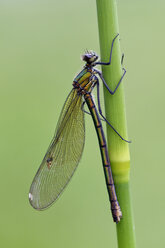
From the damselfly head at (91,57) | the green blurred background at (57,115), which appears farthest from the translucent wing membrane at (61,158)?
the green blurred background at (57,115)

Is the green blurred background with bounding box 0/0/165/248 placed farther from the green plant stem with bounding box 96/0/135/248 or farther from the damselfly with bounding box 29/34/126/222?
the green plant stem with bounding box 96/0/135/248

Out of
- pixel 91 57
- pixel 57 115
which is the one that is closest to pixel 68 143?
pixel 91 57

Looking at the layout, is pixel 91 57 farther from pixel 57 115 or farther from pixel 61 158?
pixel 57 115

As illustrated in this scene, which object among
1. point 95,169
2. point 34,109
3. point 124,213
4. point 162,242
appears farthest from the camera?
point 34,109

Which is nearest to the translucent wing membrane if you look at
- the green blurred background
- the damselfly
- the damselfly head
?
the damselfly

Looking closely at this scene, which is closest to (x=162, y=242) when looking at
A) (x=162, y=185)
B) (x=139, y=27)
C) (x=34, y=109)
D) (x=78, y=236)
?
(x=162, y=185)

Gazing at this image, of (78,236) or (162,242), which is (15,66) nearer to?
(78,236)
